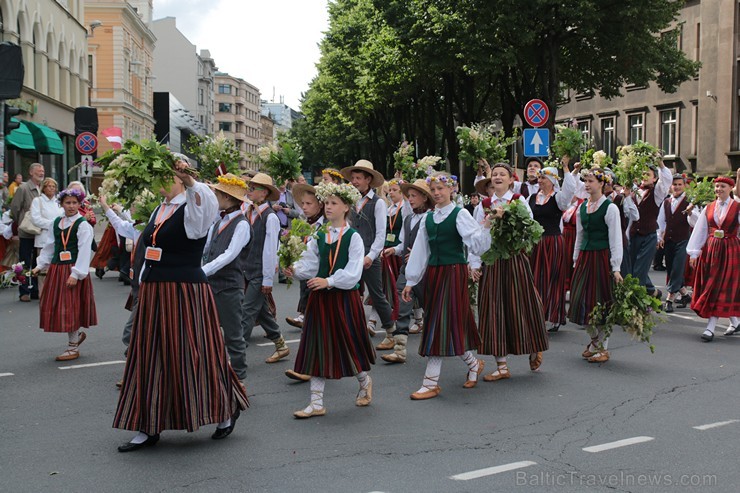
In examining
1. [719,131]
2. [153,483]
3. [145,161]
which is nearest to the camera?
[153,483]

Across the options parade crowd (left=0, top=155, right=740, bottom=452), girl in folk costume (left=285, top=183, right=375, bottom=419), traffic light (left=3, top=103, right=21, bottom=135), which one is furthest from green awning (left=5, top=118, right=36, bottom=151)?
girl in folk costume (left=285, top=183, right=375, bottom=419)

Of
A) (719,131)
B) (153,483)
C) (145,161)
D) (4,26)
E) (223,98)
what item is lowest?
(153,483)

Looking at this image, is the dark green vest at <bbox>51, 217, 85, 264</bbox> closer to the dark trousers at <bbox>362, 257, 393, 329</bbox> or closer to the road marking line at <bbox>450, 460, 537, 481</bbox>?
the dark trousers at <bbox>362, 257, 393, 329</bbox>

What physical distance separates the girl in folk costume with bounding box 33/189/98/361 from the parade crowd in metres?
0.02

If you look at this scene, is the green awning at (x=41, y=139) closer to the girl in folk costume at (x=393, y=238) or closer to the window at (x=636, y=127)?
the girl in folk costume at (x=393, y=238)

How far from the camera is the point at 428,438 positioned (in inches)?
249

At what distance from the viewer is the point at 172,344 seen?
5.93m

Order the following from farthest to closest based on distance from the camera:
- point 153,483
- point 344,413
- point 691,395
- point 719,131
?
point 719,131
point 691,395
point 344,413
point 153,483

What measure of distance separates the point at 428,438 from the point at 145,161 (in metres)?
2.79

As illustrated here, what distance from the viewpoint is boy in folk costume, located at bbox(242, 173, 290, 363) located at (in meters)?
8.77

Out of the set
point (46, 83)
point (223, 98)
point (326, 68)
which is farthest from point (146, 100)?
point (223, 98)

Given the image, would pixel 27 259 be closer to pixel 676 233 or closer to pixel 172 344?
pixel 172 344

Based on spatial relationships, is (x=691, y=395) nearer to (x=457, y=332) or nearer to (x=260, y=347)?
(x=457, y=332)

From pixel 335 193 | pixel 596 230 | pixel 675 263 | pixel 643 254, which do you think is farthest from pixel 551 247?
pixel 335 193
